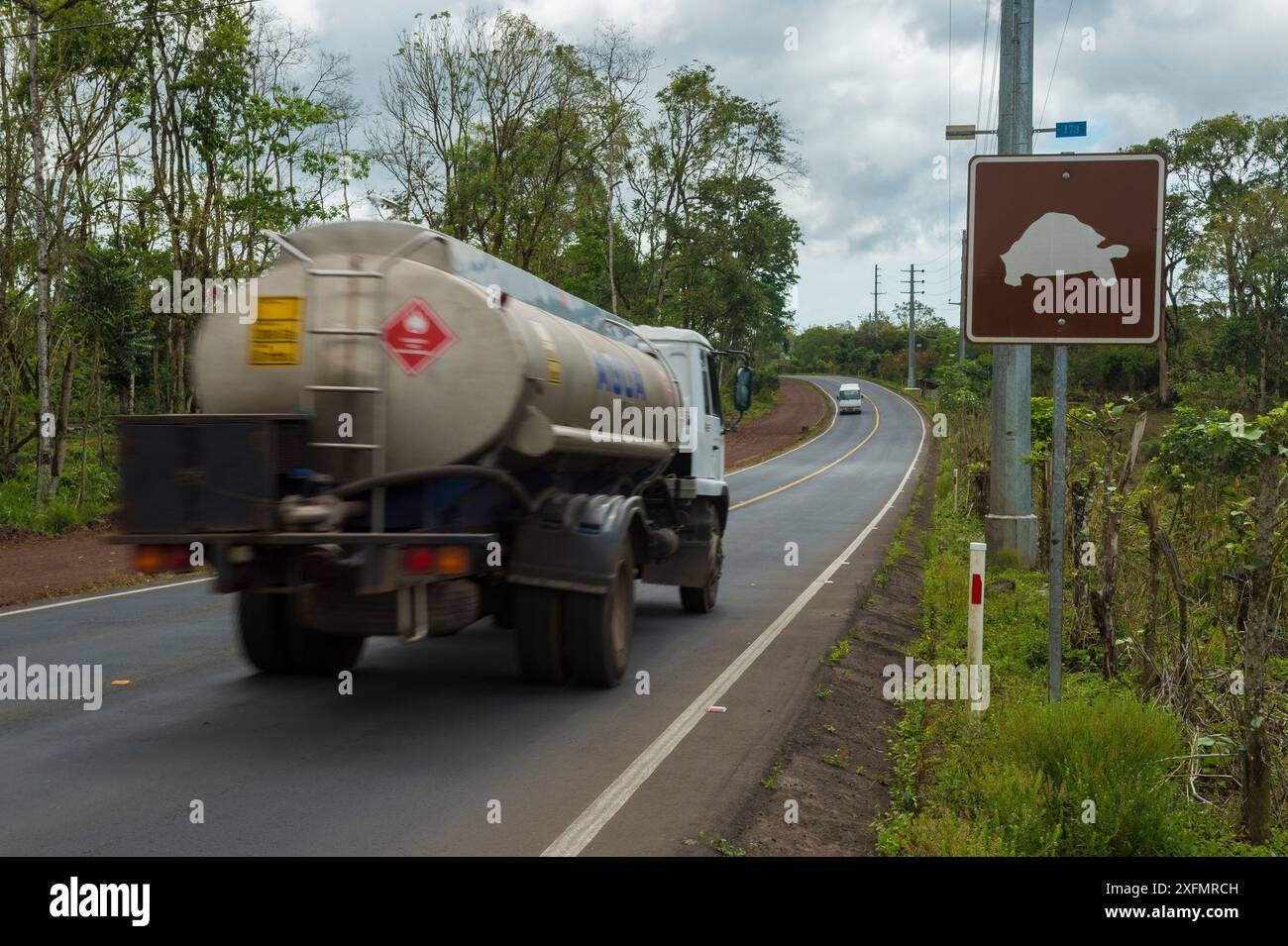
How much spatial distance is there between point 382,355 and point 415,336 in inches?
8.8

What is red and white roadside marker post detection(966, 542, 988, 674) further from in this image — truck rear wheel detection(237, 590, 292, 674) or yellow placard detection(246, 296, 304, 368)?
truck rear wheel detection(237, 590, 292, 674)

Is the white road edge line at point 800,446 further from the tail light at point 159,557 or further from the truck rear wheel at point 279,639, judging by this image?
the tail light at point 159,557

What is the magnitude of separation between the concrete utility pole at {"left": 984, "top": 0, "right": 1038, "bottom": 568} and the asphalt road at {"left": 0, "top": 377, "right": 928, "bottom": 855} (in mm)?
3715

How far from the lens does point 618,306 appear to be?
183ft

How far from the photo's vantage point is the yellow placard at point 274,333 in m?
7.19

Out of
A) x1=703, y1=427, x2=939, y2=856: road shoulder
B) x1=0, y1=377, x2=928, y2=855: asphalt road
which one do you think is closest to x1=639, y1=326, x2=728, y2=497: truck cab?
x1=0, y1=377, x2=928, y2=855: asphalt road

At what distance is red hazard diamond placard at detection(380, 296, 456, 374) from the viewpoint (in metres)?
7.19

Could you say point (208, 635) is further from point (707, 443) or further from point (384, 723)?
point (707, 443)

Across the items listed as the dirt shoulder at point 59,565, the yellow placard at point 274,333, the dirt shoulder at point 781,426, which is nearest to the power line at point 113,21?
the dirt shoulder at point 59,565

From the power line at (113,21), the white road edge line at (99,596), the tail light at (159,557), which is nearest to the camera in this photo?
the tail light at (159,557)

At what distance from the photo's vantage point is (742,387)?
13180 mm

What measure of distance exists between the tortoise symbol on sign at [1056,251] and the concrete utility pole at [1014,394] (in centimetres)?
885
